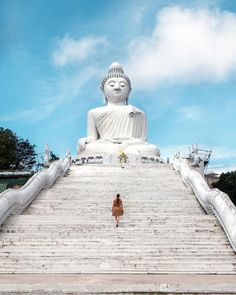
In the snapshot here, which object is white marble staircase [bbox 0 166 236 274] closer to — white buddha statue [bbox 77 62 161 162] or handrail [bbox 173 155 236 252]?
handrail [bbox 173 155 236 252]

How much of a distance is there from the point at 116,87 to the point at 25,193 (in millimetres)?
17904

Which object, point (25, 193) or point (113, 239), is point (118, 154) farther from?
point (113, 239)

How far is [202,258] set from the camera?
8.91 meters

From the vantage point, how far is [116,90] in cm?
2980

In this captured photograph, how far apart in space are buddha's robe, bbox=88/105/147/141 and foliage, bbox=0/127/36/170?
29.2 ft

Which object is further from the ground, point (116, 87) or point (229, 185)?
point (116, 87)

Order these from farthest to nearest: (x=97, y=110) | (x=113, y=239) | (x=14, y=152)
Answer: (x=14, y=152) < (x=97, y=110) < (x=113, y=239)

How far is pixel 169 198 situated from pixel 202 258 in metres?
5.07

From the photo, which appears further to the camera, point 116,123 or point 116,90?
point 116,90

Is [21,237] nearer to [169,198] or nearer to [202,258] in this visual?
[202,258]

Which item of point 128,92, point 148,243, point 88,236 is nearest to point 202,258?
point 148,243

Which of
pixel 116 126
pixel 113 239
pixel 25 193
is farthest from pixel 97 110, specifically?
pixel 113 239

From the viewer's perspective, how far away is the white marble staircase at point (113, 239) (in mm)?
8625

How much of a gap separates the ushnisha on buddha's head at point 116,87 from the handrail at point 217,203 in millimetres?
14044
